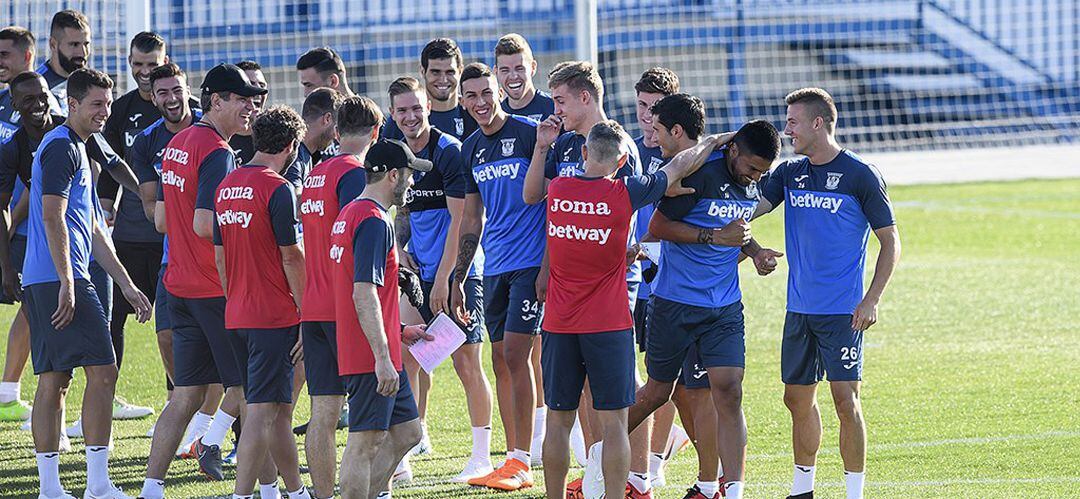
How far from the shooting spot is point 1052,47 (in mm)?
31359

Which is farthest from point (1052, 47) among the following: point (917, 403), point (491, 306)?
point (491, 306)

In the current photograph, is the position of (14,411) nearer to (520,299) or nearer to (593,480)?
(520,299)

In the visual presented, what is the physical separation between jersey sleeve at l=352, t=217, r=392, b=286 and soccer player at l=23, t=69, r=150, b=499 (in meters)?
1.86

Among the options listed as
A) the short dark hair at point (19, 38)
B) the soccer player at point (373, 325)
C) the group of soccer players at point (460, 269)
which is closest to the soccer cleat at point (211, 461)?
the group of soccer players at point (460, 269)

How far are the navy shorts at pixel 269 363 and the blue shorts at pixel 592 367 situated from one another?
1164mm

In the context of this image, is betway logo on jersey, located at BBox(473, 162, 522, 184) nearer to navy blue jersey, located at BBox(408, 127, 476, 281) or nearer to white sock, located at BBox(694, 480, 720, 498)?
navy blue jersey, located at BBox(408, 127, 476, 281)

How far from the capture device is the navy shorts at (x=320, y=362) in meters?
6.42

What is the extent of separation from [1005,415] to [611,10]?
1772cm

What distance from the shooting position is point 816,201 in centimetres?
686

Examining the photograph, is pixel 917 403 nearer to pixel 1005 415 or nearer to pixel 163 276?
pixel 1005 415

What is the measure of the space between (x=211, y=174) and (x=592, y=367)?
2020 mm

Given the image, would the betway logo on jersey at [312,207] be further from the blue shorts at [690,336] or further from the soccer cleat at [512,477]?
the soccer cleat at [512,477]

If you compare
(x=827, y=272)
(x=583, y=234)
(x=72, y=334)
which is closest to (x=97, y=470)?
(x=72, y=334)

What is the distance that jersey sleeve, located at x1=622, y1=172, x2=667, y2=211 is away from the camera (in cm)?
633
